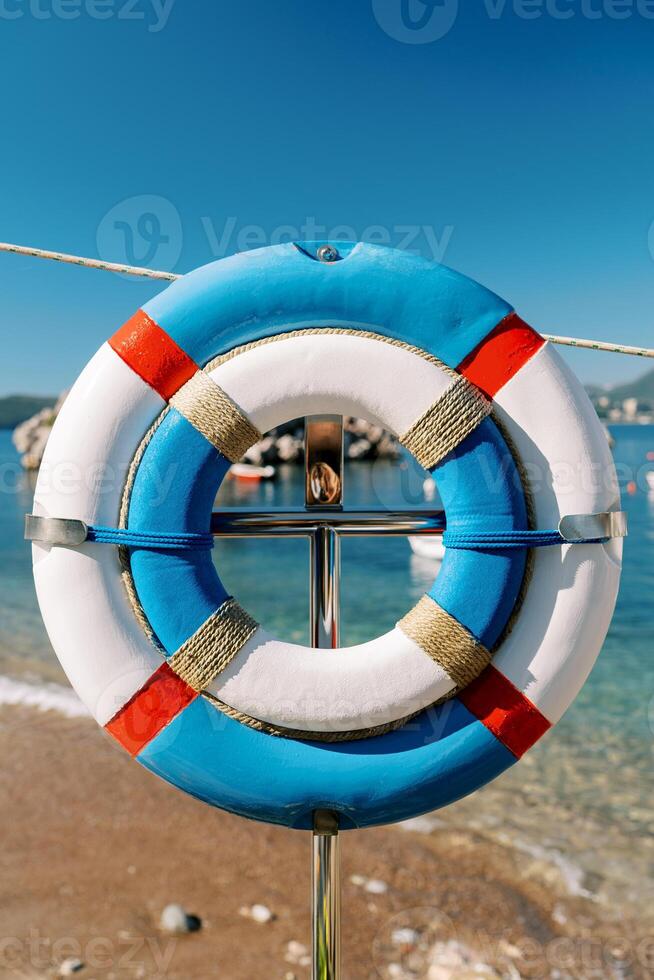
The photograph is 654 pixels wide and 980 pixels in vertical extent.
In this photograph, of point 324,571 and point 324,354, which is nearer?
point 324,354

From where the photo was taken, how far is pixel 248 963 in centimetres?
208

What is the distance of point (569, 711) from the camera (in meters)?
4.77

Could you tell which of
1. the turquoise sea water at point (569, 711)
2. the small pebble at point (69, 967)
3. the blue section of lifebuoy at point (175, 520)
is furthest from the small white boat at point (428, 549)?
the blue section of lifebuoy at point (175, 520)

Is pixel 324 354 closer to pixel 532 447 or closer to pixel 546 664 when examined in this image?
pixel 532 447

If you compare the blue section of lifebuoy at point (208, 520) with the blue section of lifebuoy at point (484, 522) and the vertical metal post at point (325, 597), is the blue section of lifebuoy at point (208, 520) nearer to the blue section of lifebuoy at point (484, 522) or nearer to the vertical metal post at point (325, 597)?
the blue section of lifebuoy at point (484, 522)

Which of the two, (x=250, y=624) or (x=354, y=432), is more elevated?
(x=354, y=432)

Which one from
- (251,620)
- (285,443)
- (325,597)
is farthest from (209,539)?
(285,443)

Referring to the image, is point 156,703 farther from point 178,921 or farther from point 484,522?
point 178,921

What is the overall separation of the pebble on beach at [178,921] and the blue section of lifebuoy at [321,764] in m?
1.38

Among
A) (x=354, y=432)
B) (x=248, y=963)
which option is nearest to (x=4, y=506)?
(x=354, y=432)

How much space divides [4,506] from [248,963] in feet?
63.5

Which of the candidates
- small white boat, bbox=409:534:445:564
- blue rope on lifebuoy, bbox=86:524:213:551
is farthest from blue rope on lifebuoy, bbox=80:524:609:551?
small white boat, bbox=409:534:445:564

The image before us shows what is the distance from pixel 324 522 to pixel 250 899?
1.75 m

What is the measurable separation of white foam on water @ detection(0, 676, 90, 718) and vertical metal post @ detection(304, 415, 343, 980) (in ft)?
10.3
